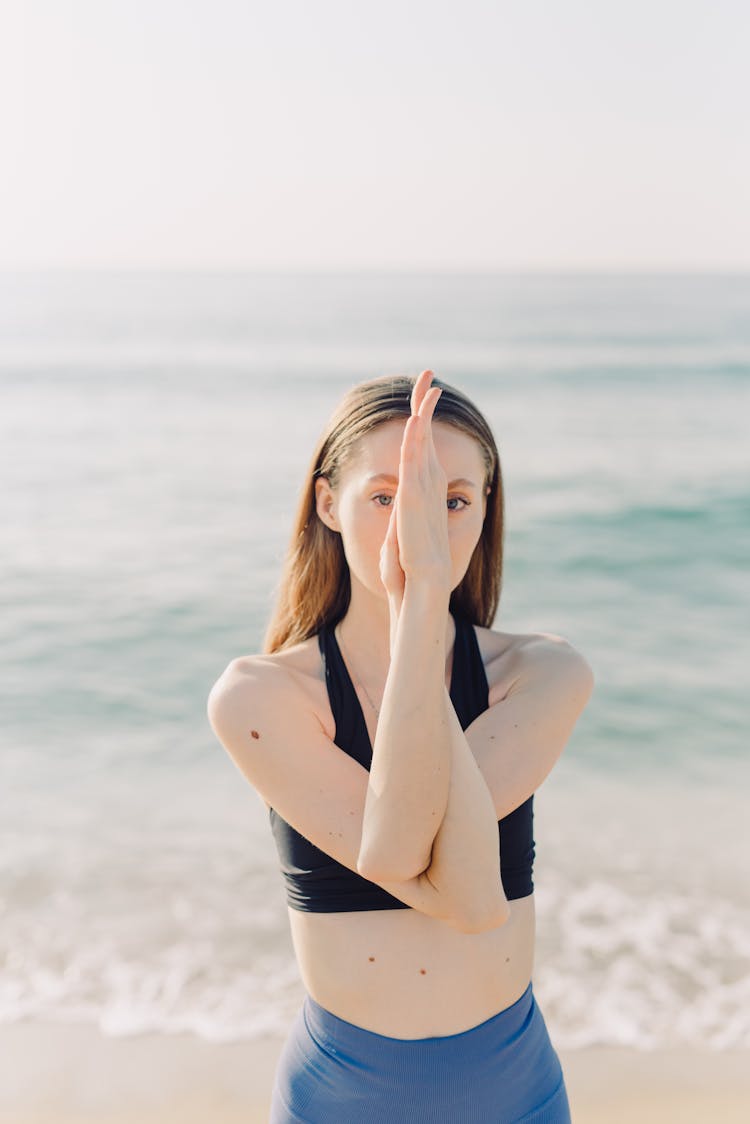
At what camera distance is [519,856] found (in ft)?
6.57

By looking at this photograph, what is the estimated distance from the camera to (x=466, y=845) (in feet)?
5.59

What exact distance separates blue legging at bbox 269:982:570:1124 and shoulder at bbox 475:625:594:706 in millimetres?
569

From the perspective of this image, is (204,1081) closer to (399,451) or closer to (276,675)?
(276,675)

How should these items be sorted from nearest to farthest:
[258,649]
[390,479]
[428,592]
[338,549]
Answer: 1. [428,592]
2. [390,479]
3. [338,549]
4. [258,649]

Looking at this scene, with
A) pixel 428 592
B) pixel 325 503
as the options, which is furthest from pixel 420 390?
pixel 325 503

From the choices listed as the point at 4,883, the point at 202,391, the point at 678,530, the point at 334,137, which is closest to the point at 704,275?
the point at 334,137

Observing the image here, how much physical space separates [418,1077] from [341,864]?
1.23ft

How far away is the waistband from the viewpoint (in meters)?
1.93

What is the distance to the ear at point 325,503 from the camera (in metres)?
2.10

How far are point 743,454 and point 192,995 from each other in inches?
522

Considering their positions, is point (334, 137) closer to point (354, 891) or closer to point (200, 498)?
point (200, 498)

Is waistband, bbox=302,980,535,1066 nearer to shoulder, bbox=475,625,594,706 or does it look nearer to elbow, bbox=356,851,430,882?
elbow, bbox=356,851,430,882

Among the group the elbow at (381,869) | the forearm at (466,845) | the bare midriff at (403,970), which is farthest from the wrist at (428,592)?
the bare midriff at (403,970)

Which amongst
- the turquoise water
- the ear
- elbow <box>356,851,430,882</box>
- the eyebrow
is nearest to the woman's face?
the eyebrow
